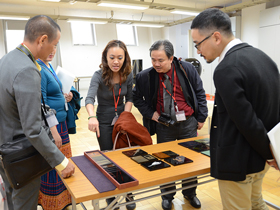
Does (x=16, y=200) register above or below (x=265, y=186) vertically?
above

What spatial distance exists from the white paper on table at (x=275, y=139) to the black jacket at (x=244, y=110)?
1.1 inches

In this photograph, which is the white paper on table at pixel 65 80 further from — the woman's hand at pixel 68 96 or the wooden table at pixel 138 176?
the wooden table at pixel 138 176

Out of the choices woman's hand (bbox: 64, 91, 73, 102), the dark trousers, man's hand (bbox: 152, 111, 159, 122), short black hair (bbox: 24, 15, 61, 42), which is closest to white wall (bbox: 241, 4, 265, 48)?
the dark trousers

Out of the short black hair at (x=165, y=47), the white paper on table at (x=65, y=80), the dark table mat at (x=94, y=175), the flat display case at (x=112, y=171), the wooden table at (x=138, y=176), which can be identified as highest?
the short black hair at (x=165, y=47)

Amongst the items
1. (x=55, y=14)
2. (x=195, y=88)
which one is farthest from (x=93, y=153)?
(x=55, y=14)

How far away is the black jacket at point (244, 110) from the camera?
1083 mm

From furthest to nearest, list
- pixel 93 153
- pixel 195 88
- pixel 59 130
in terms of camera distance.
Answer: pixel 195 88
pixel 59 130
pixel 93 153

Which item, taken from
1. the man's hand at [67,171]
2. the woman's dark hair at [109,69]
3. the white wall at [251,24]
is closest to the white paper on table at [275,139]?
the man's hand at [67,171]

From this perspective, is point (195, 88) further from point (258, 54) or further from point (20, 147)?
point (20, 147)

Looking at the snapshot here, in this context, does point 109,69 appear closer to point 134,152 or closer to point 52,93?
point 52,93

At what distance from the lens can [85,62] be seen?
966cm

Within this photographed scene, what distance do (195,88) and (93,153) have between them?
3.55 feet

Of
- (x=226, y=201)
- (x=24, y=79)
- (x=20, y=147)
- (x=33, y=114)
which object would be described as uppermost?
(x=24, y=79)

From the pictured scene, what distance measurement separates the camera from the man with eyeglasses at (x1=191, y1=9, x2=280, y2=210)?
109 centimetres
